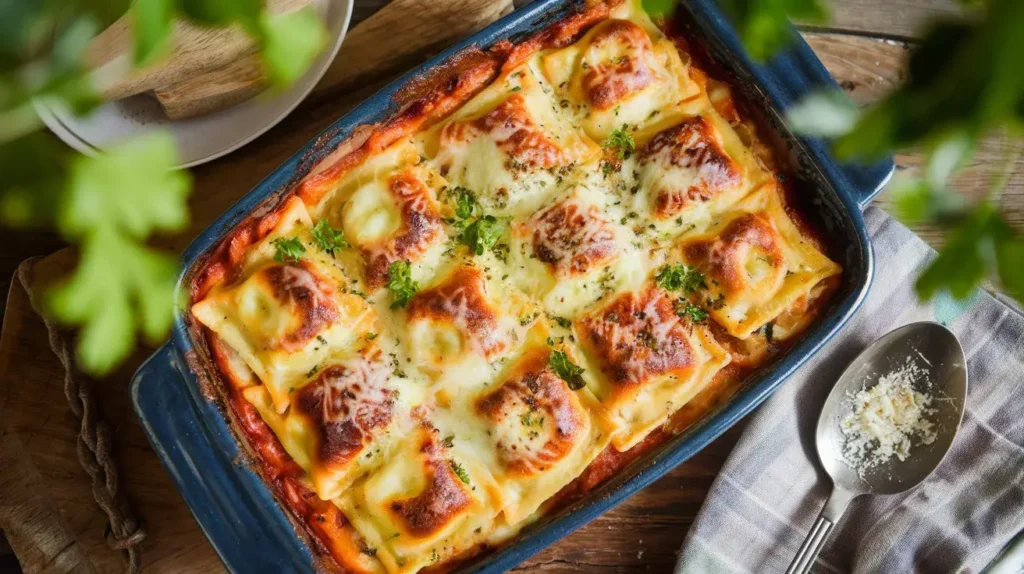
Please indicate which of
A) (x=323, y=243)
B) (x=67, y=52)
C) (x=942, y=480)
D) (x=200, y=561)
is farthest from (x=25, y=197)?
(x=942, y=480)

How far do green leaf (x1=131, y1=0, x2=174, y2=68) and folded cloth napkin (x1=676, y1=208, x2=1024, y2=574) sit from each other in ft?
7.86

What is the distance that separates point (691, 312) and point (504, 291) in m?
0.53

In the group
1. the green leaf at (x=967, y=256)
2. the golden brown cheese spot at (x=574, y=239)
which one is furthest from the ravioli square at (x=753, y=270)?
the green leaf at (x=967, y=256)

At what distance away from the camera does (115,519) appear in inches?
101

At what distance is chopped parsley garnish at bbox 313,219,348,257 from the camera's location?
2.45 m

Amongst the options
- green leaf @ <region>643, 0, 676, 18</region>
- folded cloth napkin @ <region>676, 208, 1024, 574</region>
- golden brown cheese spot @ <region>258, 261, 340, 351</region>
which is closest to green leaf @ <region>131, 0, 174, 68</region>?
green leaf @ <region>643, 0, 676, 18</region>

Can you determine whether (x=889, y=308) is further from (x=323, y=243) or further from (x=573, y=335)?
(x=323, y=243)

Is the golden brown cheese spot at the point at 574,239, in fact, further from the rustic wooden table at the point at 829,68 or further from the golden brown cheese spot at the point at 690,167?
the rustic wooden table at the point at 829,68

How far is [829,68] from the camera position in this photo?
2.91 meters

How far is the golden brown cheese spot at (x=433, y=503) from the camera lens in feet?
7.55

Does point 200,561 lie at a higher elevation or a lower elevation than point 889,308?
higher

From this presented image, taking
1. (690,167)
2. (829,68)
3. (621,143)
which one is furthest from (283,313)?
(829,68)

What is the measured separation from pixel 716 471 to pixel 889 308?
75 centimetres

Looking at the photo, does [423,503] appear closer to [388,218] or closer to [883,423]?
[388,218]
